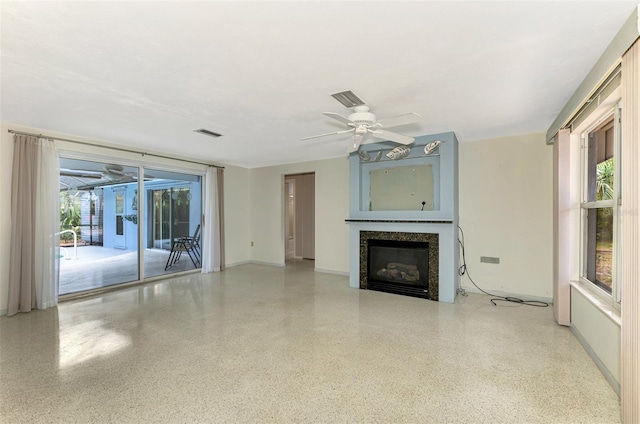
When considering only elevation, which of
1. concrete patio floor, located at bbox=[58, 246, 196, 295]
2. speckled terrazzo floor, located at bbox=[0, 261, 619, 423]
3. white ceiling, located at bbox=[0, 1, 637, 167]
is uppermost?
white ceiling, located at bbox=[0, 1, 637, 167]

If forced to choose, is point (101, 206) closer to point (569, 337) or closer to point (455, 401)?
point (455, 401)

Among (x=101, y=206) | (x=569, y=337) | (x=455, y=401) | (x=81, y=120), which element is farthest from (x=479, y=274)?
(x=101, y=206)

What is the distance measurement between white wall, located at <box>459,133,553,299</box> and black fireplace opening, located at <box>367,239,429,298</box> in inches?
32.0

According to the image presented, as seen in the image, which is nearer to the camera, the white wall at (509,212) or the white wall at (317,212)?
the white wall at (509,212)

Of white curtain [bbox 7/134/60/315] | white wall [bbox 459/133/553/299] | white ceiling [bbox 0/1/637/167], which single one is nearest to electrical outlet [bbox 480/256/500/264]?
white wall [bbox 459/133/553/299]

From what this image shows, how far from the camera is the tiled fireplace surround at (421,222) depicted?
4.28m

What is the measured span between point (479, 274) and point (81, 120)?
19.4 feet

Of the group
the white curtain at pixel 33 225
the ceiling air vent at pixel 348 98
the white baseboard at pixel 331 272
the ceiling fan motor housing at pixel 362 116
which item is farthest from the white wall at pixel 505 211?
the ceiling air vent at pixel 348 98

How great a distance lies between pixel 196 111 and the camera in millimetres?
3326

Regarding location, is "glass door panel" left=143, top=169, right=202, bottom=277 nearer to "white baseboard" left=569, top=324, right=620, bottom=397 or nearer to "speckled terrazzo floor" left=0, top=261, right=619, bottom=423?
"speckled terrazzo floor" left=0, top=261, right=619, bottom=423

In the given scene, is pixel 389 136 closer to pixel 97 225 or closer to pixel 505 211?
pixel 505 211

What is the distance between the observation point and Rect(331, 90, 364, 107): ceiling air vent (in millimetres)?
2783

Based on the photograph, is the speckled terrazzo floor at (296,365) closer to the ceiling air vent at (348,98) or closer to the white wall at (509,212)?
the white wall at (509,212)

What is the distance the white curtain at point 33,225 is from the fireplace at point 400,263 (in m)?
4.52
